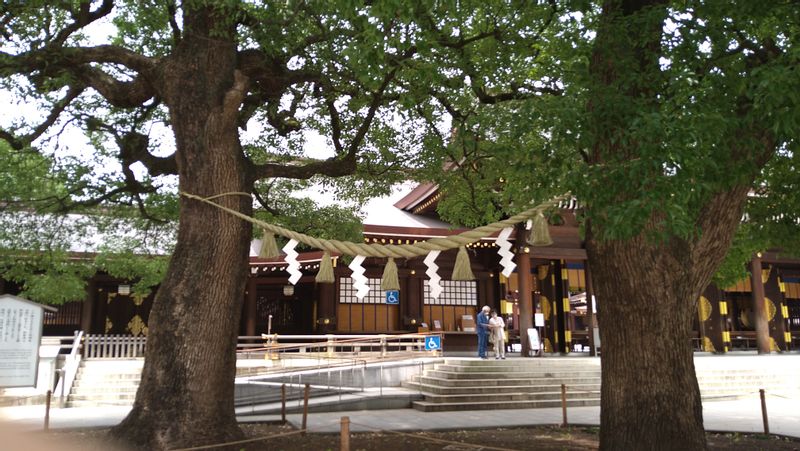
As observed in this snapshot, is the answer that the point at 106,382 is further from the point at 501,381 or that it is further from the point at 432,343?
the point at 501,381

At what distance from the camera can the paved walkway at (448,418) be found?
8.62m

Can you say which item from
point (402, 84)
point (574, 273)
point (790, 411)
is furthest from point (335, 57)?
point (574, 273)

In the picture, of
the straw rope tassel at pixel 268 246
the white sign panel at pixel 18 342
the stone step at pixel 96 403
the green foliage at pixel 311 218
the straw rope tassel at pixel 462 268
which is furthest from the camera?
the stone step at pixel 96 403

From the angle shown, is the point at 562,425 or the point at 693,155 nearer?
the point at 693,155

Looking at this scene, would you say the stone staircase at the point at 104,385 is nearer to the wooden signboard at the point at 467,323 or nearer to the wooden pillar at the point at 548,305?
the wooden signboard at the point at 467,323

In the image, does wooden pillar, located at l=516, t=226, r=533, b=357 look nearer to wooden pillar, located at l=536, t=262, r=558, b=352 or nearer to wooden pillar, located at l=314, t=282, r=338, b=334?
wooden pillar, located at l=536, t=262, r=558, b=352

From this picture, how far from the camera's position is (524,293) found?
1623 cm

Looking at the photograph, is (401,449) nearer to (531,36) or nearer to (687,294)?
(687,294)

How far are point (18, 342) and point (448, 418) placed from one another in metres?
6.56

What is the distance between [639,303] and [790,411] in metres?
7.52

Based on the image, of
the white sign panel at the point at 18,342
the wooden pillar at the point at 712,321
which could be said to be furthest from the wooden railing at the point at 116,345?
the wooden pillar at the point at 712,321

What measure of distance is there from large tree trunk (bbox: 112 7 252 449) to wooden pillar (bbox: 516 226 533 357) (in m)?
10.8

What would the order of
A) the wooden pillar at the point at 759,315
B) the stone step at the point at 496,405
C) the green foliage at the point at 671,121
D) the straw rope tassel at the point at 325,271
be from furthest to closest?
the wooden pillar at the point at 759,315 → the stone step at the point at 496,405 → the straw rope tassel at the point at 325,271 → the green foliage at the point at 671,121

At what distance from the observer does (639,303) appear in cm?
557
